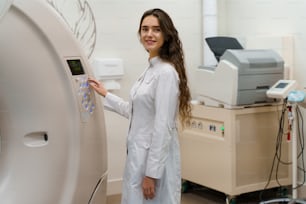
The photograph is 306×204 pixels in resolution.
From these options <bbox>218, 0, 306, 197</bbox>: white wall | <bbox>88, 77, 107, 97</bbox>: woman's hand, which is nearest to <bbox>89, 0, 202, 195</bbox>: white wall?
<bbox>218, 0, 306, 197</bbox>: white wall

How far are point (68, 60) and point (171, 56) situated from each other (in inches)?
18.5

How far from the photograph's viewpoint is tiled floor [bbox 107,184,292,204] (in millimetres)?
3566

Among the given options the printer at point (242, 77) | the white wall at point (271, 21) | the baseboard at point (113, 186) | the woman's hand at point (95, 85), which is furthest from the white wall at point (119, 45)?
the woman's hand at point (95, 85)

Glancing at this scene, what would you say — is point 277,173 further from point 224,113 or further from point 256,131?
point 224,113

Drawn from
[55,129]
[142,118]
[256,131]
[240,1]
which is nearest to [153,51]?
[142,118]

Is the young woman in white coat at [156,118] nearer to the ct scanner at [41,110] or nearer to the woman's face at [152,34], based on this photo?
the woman's face at [152,34]

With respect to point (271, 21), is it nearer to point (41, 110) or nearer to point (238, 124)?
point (238, 124)

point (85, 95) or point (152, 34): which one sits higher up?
point (152, 34)

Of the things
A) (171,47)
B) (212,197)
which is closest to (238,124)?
(212,197)

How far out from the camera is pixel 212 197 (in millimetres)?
3699

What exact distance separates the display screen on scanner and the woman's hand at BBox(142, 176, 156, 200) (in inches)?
21.3

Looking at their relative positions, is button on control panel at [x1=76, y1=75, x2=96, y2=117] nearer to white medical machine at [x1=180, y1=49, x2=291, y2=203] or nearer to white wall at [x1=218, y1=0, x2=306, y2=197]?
white medical machine at [x1=180, y1=49, x2=291, y2=203]

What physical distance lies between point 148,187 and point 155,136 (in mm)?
229

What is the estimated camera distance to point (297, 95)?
118 inches
